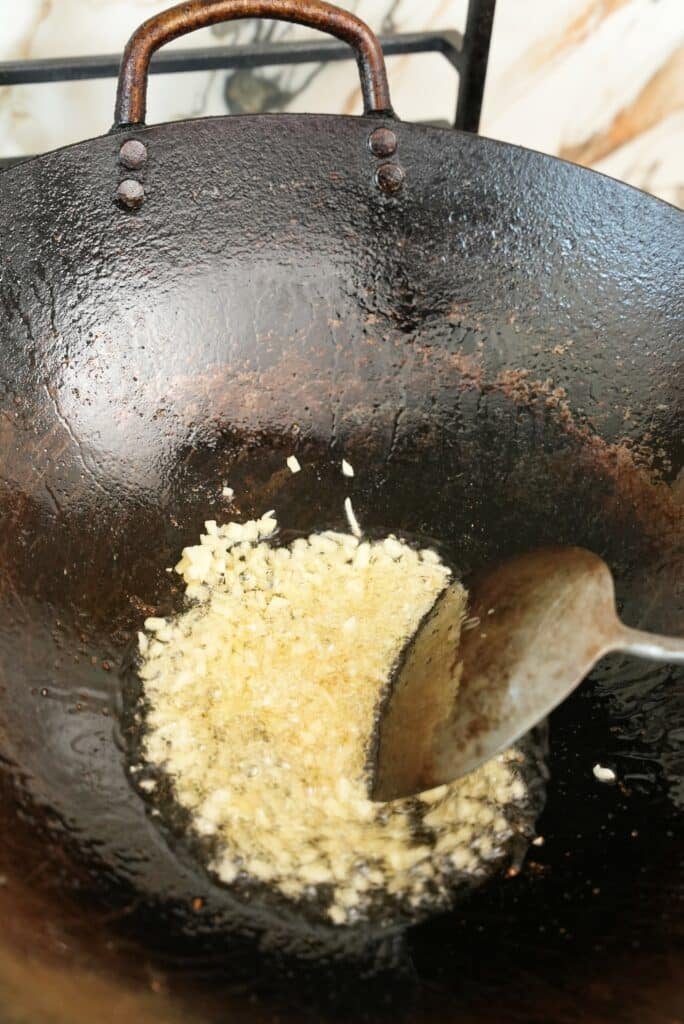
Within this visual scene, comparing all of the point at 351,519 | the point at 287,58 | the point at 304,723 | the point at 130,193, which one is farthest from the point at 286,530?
the point at 287,58

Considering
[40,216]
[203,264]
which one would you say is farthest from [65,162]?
[203,264]

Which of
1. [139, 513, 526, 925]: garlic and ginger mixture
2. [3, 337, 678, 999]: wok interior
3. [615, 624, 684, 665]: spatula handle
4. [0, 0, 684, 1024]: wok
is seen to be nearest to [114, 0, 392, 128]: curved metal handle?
[0, 0, 684, 1024]: wok

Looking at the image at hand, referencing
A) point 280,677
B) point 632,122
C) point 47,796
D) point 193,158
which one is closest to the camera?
point 47,796

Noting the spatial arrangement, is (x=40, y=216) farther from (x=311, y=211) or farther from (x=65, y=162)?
(x=311, y=211)

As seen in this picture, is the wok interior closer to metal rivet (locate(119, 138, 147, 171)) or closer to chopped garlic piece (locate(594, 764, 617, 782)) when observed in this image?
chopped garlic piece (locate(594, 764, 617, 782))

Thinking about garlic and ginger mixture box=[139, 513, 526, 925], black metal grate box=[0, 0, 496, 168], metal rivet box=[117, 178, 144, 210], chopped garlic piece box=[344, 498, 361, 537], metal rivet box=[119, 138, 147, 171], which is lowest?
garlic and ginger mixture box=[139, 513, 526, 925]

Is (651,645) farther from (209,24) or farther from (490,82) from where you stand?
(490,82)
